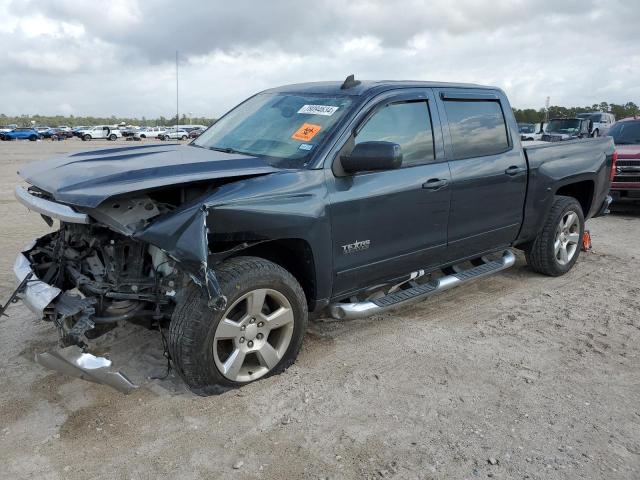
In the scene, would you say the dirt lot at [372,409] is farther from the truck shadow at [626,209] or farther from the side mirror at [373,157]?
the truck shadow at [626,209]

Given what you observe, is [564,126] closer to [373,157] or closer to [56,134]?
[373,157]

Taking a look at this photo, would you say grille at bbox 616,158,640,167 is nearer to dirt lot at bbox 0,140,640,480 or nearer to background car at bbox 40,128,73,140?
dirt lot at bbox 0,140,640,480

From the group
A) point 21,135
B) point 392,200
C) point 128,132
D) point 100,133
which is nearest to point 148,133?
point 128,132

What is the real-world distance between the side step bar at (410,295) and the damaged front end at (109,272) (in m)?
1.06

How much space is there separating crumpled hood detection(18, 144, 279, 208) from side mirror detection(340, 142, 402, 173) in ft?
1.71

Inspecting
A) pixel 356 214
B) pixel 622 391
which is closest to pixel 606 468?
pixel 622 391

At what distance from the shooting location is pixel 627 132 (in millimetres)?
10781

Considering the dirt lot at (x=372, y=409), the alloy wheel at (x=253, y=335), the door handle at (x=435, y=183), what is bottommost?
the dirt lot at (x=372, y=409)

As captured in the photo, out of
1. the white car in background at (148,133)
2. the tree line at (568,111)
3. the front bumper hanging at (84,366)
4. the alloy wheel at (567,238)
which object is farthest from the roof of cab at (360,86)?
the white car in background at (148,133)

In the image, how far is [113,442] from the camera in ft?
9.50

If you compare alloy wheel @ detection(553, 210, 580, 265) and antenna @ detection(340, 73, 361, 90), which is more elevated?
antenna @ detection(340, 73, 361, 90)

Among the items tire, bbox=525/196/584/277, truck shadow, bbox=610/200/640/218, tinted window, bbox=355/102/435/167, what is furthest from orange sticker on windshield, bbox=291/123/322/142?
truck shadow, bbox=610/200/640/218

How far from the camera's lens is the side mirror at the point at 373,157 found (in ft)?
11.5

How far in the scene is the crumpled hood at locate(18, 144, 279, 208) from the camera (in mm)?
2984
